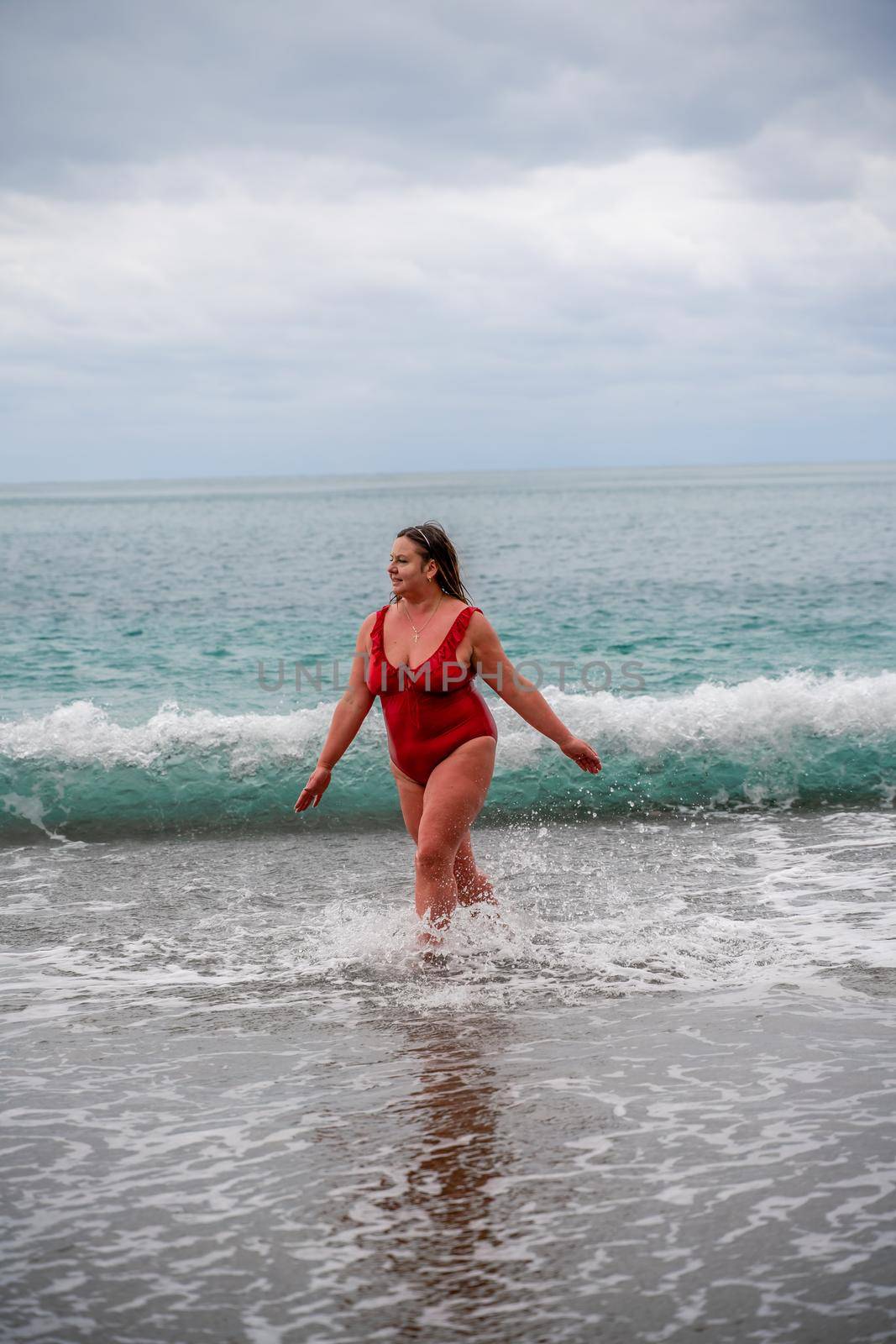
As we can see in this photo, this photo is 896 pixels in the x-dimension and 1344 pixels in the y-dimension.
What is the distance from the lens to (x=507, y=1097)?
392 centimetres

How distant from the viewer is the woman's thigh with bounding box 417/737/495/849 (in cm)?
525

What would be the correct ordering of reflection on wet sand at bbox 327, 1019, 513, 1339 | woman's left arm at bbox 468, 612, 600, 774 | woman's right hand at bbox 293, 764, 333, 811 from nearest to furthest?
reflection on wet sand at bbox 327, 1019, 513, 1339, woman's left arm at bbox 468, 612, 600, 774, woman's right hand at bbox 293, 764, 333, 811

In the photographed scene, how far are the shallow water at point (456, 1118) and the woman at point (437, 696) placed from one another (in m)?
0.54

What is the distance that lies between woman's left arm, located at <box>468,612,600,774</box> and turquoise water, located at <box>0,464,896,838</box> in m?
3.58

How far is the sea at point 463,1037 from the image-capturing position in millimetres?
2926

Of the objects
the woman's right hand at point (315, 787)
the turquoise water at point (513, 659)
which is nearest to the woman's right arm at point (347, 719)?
the woman's right hand at point (315, 787)

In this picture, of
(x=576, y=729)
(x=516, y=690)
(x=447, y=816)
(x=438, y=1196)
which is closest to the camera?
(x=438, y=1196)

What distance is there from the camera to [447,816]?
5.24 metres

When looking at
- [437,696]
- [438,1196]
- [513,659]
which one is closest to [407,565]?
[437,696]

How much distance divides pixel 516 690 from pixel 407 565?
768mm

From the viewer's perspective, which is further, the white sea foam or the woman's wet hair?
the white sea foam

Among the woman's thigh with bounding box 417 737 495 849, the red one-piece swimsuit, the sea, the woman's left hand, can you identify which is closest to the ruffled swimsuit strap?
the red one-piece swimsuit

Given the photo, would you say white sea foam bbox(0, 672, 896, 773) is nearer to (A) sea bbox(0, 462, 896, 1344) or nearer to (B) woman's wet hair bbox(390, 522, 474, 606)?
(A) sea bbox(0, 462, 896, 1344)

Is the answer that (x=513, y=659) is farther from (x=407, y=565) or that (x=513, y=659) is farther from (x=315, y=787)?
(x=407, y=565)
